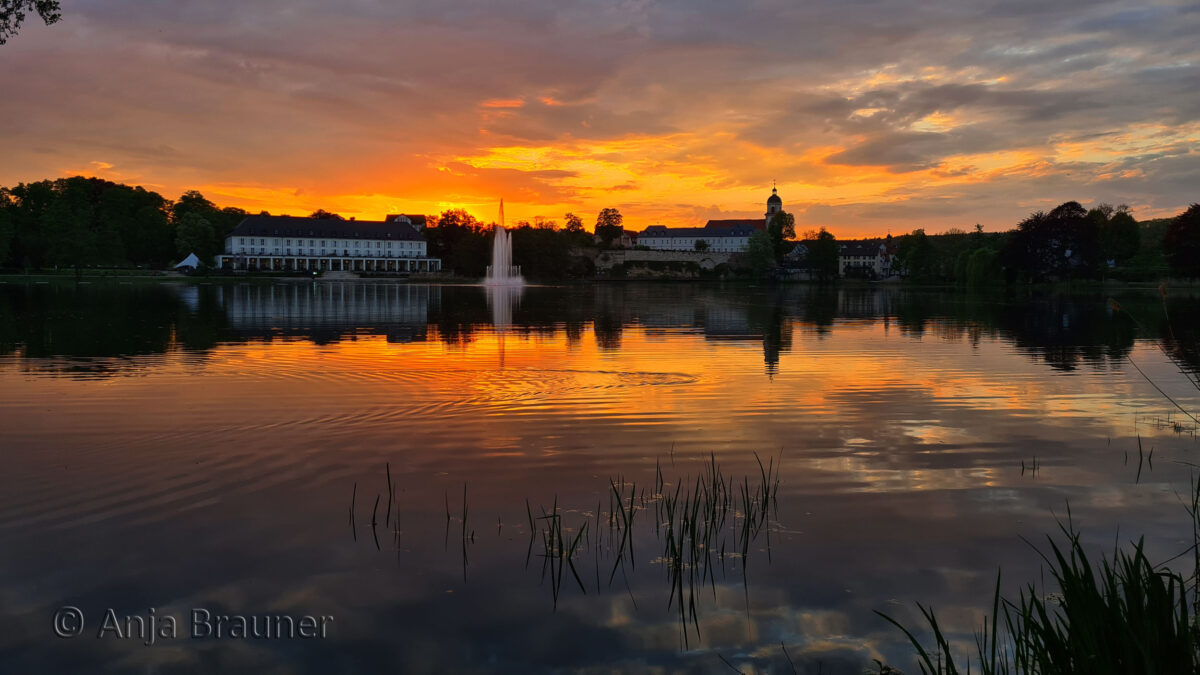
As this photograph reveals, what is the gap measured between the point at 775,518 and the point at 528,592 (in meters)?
3.23

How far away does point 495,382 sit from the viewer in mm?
19312

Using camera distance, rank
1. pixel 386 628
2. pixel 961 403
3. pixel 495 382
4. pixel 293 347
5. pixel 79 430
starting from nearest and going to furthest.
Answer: pixel 386 628
pixel 79 430
pixel 961 403
pixel 495 382
pixel 293 347

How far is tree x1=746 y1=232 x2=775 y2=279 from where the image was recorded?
167000mm

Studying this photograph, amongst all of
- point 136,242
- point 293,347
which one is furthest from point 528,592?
point 136,242

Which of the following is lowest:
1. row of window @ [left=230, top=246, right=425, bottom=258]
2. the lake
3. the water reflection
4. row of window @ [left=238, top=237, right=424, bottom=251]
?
the lake

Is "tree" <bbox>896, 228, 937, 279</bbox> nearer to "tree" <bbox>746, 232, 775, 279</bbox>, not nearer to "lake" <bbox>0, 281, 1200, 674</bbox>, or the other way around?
"tree" <bbox>746, 232, 775, 279</bbox>

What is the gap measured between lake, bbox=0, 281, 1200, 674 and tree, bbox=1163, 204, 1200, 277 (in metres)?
78.6

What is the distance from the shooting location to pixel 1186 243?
8369 centimetres

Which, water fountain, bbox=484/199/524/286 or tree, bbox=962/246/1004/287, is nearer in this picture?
tree, bbox=962/246/1004/287

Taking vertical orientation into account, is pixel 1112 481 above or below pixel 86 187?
below

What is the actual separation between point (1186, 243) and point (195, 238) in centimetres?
14172

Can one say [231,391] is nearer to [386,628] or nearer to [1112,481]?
[386,628]

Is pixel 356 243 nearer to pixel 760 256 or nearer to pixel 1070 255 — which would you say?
pixel 760 256

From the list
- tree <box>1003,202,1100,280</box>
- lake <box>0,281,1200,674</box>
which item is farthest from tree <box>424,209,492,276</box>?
lake <box>0,281,1200,674</box>
